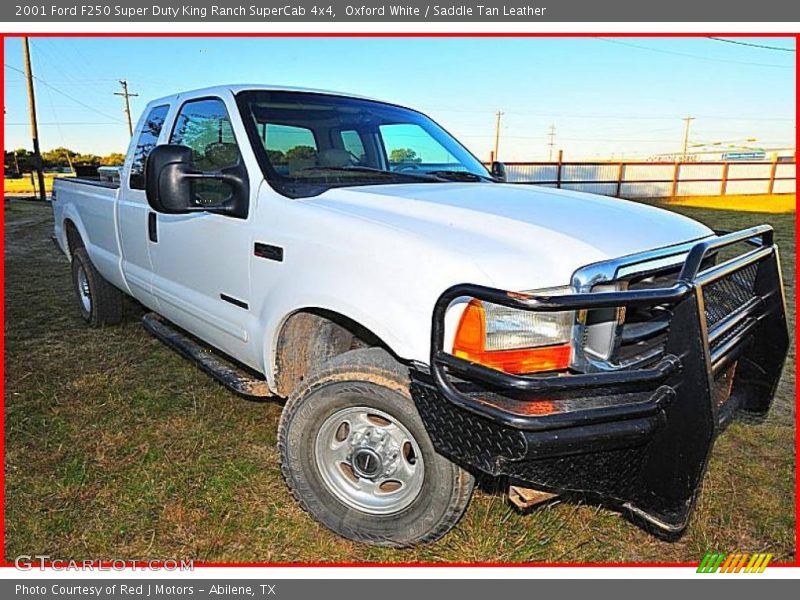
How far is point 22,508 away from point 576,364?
8.75ft

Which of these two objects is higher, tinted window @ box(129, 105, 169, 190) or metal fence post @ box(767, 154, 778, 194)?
tinted window @ box(129, 105, 169, 190)

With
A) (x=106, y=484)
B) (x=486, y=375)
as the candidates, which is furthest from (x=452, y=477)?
(x=106, y=484)

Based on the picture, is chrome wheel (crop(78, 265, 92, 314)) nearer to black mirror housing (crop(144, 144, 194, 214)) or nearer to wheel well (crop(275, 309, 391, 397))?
black mirror housing (crop(144, 144, 194, 214))

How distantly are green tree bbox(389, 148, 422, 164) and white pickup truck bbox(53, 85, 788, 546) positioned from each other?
19 mm

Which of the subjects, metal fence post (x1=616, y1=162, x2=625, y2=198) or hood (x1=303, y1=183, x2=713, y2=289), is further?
metal fence post (x1=616, y1=162, x2=625, y2=198)

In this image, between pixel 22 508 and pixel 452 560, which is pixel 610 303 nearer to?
pixel 452 560

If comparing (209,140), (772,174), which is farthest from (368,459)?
(772,174)

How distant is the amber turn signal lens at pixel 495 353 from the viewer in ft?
7.08

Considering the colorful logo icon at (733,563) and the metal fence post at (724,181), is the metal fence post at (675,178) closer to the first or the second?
the metal fence post at (724,181)

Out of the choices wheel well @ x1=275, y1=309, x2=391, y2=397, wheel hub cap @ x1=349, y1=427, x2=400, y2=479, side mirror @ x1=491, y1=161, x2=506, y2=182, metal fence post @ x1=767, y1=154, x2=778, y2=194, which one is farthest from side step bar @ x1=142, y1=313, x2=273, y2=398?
metal fence post @ x1=767, y1=154, x2=778, y2=194

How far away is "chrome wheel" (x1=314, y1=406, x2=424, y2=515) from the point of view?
258 cm

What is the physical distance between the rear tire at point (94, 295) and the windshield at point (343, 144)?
2.97 meters

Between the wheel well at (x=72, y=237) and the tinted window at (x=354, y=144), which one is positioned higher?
the tinted window at (x=354, y=144)

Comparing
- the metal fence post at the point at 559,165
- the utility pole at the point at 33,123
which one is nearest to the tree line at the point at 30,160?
the utility pole at the point at 33,123
